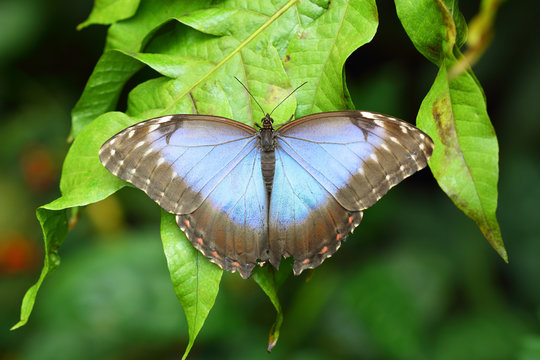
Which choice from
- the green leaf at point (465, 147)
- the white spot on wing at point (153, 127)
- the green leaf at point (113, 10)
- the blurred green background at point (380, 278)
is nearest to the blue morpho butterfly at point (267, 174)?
the white spot on wing at point (153, 127)

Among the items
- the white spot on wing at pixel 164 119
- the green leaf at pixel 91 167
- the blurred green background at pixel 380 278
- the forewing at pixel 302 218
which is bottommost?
the blurred green background at pixel 380 278

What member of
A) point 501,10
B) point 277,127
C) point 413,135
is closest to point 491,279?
point 501,10

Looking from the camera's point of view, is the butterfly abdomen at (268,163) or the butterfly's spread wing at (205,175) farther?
the butterfly abdomen at (268,163)

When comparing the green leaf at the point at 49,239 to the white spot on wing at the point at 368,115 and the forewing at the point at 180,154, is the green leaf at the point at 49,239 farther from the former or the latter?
the white spot on wing at the point at 368,115

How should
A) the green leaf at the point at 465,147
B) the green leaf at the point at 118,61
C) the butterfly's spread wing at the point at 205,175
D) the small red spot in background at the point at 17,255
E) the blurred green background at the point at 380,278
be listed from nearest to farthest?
the green leaf at the point at 465,147, the butterfly's spread wing at the point at 205,175, the green leaf at the point at 118,61, the blurred green background at the point at 380,278, the small red spot in background at the point at 17,255

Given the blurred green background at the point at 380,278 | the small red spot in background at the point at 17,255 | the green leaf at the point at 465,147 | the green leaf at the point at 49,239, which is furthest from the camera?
the small red spot in background at the point at 17,255

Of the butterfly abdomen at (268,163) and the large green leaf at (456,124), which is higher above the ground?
the large green leaf at (456,124)

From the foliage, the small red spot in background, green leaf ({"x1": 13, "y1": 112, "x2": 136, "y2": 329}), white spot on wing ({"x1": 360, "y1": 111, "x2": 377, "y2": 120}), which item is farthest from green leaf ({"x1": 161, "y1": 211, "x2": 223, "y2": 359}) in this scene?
the small red spot in background
